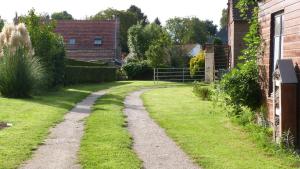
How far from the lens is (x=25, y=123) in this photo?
15062 millimetres

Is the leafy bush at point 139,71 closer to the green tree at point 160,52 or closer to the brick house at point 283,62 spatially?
the green tree at point 160,52

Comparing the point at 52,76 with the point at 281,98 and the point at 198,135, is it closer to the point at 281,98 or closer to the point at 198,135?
the point at 198,135

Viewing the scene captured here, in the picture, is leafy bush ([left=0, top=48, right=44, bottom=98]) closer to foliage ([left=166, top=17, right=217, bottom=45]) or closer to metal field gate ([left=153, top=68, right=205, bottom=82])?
metal field gate ([left=153, top=68, right=205, bottom=82])

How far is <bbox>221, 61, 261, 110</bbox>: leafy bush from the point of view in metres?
14.2

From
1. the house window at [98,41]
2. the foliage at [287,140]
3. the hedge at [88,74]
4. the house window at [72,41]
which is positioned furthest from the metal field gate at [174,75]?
the foliage at [287,140]

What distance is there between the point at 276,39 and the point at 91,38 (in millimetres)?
50784

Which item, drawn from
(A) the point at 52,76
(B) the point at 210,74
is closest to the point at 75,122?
(A) the point at 52,76

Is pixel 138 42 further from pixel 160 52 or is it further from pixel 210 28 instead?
pixel 210 28

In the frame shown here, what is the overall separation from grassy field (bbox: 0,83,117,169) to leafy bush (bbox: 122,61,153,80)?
2549 cm

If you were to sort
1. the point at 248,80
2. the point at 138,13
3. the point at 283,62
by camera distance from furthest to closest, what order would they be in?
the point at 138,13
the point at 248,80
the point at 283,62

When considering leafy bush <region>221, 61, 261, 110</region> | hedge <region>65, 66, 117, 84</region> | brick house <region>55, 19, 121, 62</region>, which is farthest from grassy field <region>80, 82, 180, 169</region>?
brick house <region>55, 19, 121, 62</region>

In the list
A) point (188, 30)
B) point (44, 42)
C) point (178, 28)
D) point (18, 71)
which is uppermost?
point (178, 28)

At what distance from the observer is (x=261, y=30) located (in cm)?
1442

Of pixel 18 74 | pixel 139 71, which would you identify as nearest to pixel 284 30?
pixel 18 74
